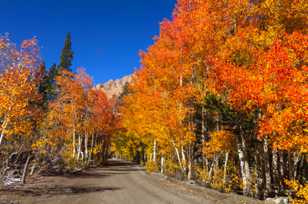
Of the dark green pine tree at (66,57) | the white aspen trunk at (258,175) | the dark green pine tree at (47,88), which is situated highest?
the dark green pine tree at (66,57)

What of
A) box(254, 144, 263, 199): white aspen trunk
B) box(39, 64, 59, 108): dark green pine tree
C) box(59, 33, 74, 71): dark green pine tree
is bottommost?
box(254, 144, 263, 199): white aspen trunk

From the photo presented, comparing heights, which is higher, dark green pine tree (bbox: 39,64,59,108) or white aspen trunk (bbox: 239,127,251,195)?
dark green pine tree (bbox: 39,64,59,108)

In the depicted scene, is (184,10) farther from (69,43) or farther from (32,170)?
(69,43)

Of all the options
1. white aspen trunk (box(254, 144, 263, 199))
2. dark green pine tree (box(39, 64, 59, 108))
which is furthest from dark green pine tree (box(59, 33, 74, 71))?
white aspen trunk (box(254, 144, 263, 199))

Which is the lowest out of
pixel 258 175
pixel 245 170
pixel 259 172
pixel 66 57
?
pixel 258 175

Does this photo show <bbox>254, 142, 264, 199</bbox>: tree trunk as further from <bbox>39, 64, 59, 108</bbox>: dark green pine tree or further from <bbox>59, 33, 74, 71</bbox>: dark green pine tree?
<bbox>59, 33, 74, 71</bbox>: dark green pine tree

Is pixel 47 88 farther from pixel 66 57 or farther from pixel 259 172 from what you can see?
pixel 259 172

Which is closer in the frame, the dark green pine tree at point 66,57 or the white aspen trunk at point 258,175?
the white aspen trunk at point 258,175

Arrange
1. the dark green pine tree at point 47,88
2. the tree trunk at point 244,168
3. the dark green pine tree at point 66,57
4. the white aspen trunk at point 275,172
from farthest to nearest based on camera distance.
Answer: the dark green pine tree at point 66,57
the dark green pine tree at point 47,88
the white aspen trunk at point 275,172
the tree trunk at point 244,168

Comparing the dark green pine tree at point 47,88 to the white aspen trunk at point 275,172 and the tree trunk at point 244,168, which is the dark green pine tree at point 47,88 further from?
the white aspen trunk at point 275,172

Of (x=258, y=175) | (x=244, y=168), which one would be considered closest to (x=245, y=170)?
(x=244, y=168)

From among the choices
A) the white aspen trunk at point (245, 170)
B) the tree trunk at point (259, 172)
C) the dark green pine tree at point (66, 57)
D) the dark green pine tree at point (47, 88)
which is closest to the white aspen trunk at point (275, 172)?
the tree trunk at point (259, 172)

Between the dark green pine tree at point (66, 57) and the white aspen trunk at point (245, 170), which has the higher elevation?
the dark green pine tree at point (66, 57)

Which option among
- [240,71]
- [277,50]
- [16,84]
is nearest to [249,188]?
[240,71]
